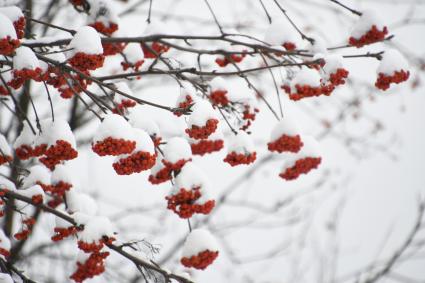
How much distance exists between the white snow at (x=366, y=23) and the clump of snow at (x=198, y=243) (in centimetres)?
169

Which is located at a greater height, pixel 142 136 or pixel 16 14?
pixel 16 14

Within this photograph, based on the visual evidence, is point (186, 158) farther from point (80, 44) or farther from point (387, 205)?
point (387, 205)

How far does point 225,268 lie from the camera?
9.05 meters

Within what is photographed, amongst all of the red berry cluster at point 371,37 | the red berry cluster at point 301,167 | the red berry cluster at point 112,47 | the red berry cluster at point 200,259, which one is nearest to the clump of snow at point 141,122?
the red berry cluster at point 112,47

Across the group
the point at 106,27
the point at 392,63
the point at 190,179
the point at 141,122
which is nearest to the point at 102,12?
the point at 106,27

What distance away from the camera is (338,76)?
2.24 metres

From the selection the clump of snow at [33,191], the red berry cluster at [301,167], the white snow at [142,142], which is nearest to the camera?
the white snow at [142,142]

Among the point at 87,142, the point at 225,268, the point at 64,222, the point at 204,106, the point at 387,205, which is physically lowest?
the point at 64,222

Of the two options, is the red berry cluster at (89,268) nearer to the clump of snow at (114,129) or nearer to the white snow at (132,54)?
the clump of snow at (114,129)

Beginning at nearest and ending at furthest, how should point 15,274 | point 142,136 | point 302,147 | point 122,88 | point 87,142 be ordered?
point 142,136 → point 122,88 → point 15,274 → point 302,147 → point 87,142

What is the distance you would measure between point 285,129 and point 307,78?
0.41 meters

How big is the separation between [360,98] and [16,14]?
19.9 ft

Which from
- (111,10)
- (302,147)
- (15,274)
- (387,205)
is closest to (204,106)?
(302,147)

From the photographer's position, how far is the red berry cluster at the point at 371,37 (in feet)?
8.17
